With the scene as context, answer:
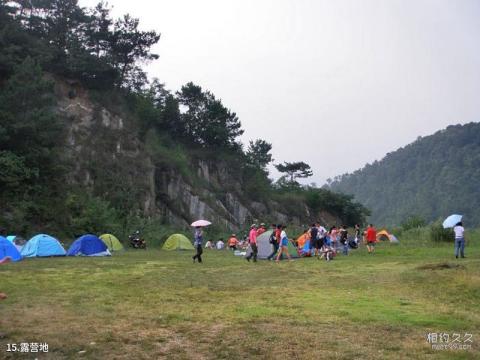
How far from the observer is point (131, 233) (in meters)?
37.5

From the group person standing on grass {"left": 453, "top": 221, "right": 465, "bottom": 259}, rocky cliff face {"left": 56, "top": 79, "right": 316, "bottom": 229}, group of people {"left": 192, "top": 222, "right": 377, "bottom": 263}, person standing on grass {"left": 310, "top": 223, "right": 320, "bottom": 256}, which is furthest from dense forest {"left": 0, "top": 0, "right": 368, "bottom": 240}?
person standing on grass {"left": 453, "top": 221, "right": 465, "bottom": 259}

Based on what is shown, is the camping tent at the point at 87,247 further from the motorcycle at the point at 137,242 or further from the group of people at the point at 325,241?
the group of people at the point at 325,241

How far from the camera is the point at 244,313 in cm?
942

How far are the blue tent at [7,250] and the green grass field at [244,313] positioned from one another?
19.9ft

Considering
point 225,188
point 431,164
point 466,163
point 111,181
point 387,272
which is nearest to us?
point 387,272

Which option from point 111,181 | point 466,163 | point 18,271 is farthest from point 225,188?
point 466,163

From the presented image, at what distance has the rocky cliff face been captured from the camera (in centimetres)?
4334

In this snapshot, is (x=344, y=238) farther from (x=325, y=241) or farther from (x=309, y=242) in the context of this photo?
(x=325, y=241)

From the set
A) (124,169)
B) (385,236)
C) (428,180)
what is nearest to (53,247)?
(124,169)

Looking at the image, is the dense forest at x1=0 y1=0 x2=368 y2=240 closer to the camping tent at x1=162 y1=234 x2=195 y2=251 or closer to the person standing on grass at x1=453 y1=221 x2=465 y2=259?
the camping tent at x1=162 y1=234 x2=195 y2=251

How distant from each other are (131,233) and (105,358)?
31.5m

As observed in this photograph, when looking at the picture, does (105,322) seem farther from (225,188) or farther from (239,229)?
(225,188)

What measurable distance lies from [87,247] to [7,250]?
4.92 metres

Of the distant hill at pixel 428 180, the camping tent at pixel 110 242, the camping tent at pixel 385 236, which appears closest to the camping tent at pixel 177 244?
the camping tent at pixel 110 242
